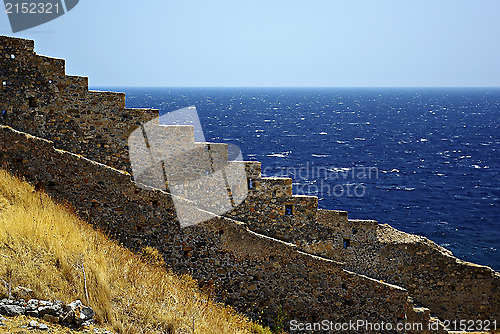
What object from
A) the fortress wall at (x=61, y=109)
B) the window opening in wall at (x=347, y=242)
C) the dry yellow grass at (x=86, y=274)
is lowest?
the window opening in wall at (x=347, y=242)

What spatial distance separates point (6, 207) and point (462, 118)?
124746 millimetres

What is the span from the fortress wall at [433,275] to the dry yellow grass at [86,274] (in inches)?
260

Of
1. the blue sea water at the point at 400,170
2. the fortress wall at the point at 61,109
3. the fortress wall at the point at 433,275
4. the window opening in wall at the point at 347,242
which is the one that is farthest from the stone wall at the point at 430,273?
the blue sea water at the point at 400,170

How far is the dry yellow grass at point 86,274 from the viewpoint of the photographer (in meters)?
9.05

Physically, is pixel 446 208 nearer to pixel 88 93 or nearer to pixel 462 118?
A: pixel 88 93

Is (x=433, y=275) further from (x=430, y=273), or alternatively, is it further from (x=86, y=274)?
(x=86, y=274)

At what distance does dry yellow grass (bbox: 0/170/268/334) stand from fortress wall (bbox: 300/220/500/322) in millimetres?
6609

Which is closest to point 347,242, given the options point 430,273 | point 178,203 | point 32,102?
point 430,273

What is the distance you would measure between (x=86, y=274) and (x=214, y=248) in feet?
18.8

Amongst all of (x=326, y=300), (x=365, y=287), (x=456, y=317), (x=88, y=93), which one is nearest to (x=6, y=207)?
(x=88, y=93)

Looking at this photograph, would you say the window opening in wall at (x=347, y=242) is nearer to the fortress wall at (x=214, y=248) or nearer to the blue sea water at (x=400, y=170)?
the fortress wall at (x=214, y=248)

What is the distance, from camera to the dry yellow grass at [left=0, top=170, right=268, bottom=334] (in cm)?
905

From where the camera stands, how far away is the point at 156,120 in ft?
50.1

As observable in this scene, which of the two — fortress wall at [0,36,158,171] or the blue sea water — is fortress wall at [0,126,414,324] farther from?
the blue sea water
